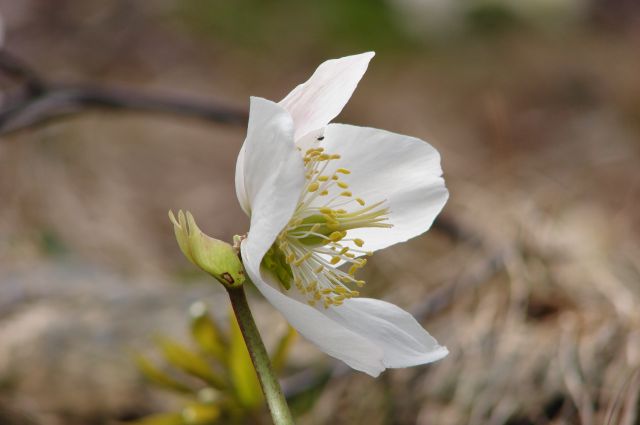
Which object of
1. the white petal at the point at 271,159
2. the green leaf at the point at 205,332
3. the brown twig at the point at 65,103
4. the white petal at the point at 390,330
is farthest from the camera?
the brown twig at the point at 65,103

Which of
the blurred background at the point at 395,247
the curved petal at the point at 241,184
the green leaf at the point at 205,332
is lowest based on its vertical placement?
the blurred background at the point at 395,247

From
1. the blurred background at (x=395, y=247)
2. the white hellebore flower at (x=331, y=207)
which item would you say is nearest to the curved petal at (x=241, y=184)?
the white hellebore flower at (x=331, y=207)

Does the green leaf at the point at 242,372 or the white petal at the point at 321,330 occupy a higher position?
the white petal at the point at 321,330

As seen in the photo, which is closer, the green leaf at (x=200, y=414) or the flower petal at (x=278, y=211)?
the flower petal at (x=278, y=211)

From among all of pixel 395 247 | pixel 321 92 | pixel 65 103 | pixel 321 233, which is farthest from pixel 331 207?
pixel 395 247

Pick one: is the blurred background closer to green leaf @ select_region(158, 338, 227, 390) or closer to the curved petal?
green leaf @ select_region(158, 338, 227, 390)

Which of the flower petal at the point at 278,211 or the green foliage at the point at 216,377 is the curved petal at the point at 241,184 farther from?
the green foliage at the point at 216,377

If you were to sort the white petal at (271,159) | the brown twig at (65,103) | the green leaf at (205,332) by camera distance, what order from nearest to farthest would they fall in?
the white petal at (271,159) → the green leaf at (205,332) → the brown twig at (65,103)

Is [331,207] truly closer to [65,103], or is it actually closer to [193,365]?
[193,365]
